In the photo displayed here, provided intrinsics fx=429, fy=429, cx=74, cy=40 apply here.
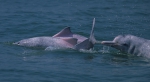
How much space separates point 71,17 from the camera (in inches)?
934

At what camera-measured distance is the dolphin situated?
15258 millimetres

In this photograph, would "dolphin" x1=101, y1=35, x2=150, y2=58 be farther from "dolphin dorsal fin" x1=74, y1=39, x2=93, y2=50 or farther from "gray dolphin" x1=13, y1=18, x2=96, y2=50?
"gray dolphin" x1=13, y1=18, x2=96, y2=50

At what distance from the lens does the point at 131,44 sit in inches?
607

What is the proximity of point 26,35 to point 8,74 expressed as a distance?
6.50 m

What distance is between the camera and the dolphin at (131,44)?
15.3m

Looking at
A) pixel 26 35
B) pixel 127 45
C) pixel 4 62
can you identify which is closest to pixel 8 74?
pixel 4 62

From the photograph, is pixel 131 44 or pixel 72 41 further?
pixel 72 41

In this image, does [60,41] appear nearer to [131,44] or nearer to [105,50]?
[105,50]

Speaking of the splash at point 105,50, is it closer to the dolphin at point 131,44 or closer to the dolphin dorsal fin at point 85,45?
the dolphin at point 131,44

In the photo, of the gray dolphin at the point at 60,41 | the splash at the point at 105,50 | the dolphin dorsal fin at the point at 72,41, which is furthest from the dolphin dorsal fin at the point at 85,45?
the splash at the point at 105,50

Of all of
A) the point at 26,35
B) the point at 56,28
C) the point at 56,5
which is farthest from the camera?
the point at 56,5

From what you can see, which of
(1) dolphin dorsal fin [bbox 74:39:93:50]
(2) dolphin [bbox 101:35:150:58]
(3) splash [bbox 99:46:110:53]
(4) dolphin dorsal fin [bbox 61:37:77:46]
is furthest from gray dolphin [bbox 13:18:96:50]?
(2) dolphin [bbox 101:35:150:58]

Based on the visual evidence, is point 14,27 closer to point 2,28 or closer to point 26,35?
point 2,28

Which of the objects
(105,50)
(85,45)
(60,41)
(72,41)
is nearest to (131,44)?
(105,50)
